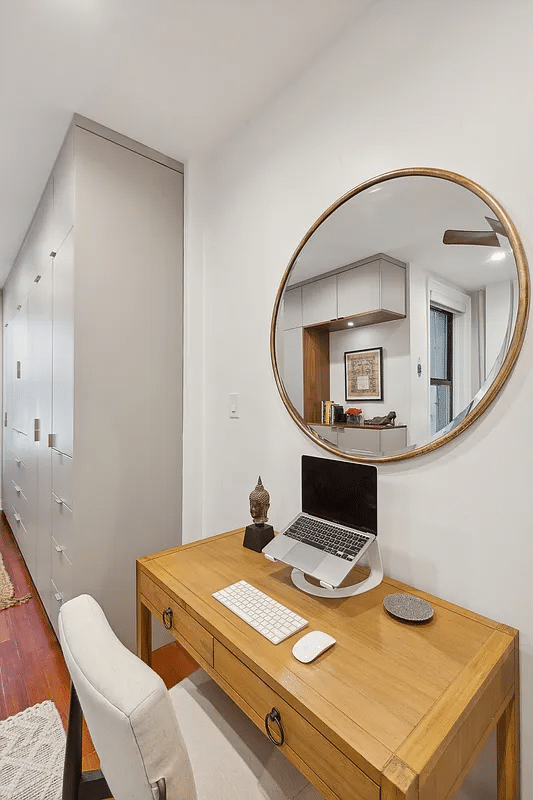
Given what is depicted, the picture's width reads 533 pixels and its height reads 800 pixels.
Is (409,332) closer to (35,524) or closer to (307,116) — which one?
(307,116)

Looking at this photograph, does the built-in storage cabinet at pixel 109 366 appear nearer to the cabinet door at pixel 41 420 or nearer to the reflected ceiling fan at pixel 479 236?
the cabinet door at pixel 41 420

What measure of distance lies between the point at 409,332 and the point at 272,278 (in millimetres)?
712

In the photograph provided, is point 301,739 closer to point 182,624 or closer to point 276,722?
point 276,722

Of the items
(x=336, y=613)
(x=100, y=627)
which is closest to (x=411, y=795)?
(x=336, y=613)

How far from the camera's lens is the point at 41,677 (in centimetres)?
191

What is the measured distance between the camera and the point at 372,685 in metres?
0.82

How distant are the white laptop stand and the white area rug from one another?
1.13 meters

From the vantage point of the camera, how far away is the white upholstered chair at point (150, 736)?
0.65m

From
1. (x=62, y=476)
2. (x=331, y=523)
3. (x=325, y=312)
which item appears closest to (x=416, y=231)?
(x=325, y=312)

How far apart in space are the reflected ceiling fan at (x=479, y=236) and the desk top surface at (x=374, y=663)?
Answer: 101 cm

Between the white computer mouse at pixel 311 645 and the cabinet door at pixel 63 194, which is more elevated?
the cabinet door at pixel 63 194

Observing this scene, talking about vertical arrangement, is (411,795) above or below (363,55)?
below

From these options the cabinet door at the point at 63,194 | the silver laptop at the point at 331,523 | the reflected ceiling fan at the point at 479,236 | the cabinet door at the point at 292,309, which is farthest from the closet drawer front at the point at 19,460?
the reflected ceiling fan at the point at 479,236

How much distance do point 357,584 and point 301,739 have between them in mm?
496
